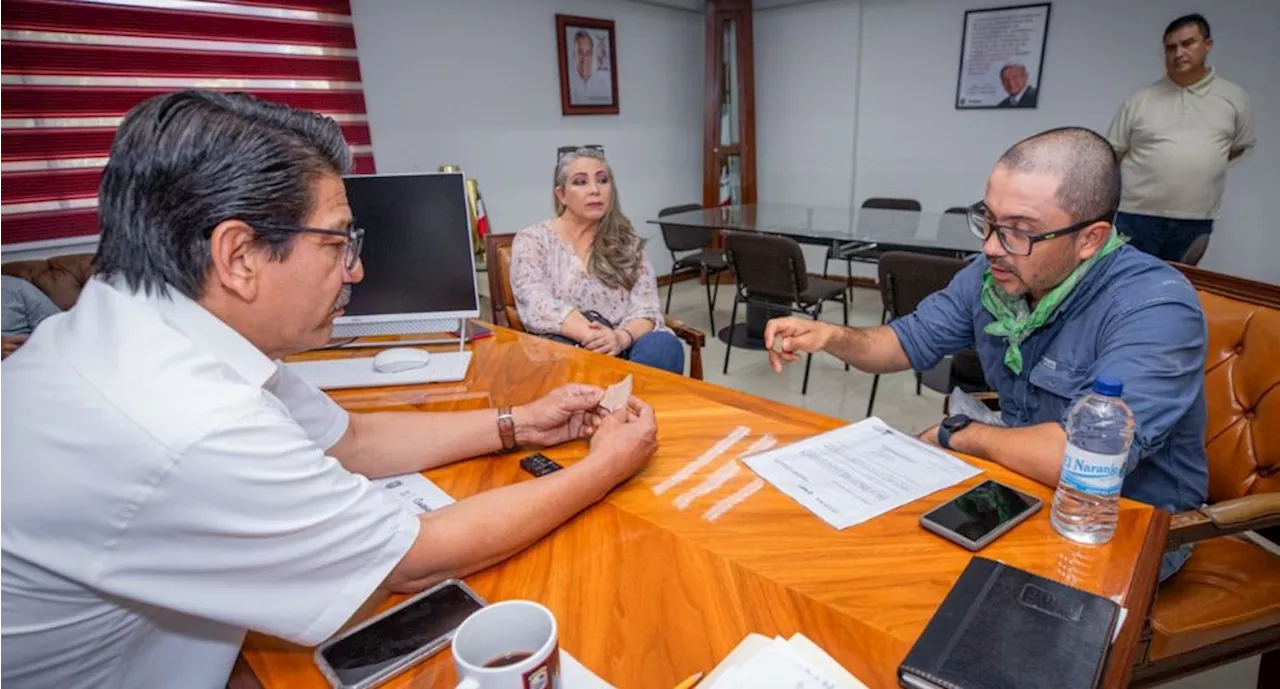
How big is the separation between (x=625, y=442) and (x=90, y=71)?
3.71 meters

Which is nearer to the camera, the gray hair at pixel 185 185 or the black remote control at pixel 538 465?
the gray hair at pixel 185 185

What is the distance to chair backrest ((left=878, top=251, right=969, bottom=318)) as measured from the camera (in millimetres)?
2518

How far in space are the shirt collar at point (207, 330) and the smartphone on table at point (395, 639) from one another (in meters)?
0.32

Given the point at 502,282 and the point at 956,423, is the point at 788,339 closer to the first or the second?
the point at 956,423

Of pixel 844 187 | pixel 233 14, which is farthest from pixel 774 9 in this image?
pixel 233 14

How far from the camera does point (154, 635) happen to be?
30.1 inches

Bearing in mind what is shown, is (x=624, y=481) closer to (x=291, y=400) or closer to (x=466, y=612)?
(x=466, y=612)

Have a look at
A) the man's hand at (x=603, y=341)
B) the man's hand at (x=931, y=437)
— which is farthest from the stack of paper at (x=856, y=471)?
the man's hand at (x=603, y=341)

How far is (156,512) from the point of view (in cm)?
65

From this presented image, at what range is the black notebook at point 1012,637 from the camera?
0.64 meters

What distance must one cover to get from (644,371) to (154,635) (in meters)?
1.01

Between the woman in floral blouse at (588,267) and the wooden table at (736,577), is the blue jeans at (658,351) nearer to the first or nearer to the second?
the woman in floral blouse at (588,267)

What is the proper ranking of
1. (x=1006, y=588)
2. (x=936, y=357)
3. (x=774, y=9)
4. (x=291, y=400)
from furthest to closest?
(x=774, y=9), (x=936, y=357), (x=291, y=400), (x=1006, y=588)

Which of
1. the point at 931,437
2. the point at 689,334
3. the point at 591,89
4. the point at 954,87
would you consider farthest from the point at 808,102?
the point at 931,437
